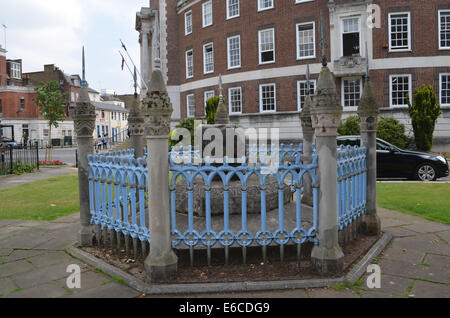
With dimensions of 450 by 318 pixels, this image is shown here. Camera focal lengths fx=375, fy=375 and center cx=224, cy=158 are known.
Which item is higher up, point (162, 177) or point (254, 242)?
point (162, 177)

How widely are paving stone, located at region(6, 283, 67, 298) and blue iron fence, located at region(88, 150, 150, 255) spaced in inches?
46.2

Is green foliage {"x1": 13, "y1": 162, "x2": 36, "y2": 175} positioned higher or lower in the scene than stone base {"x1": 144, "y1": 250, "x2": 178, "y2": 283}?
higher

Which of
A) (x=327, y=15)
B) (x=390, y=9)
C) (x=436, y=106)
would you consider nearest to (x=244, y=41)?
(x=327, y=15)

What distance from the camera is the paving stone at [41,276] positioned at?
4777 mm

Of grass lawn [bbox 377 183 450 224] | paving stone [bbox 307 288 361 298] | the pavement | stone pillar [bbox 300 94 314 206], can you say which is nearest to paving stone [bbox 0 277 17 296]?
the pavement

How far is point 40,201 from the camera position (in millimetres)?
10875

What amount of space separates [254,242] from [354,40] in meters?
25.5

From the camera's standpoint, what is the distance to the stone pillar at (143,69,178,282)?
4.64 meters

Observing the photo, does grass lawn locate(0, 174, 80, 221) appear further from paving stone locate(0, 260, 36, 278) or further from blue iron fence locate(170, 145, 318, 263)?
blue iron fence locate(170, 145, 318, 263)

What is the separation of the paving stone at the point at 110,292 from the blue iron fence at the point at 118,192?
76 centimetres

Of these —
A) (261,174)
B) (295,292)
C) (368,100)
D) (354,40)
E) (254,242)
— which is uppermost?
(354,40)

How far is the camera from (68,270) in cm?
521

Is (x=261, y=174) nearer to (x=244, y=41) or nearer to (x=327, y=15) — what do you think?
(x=327, y=15)

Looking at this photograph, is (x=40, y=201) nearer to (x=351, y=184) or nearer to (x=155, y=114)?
(x=155, y=114)
